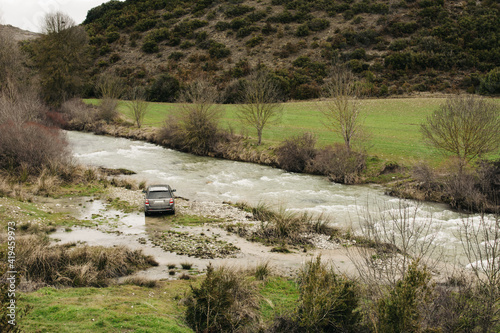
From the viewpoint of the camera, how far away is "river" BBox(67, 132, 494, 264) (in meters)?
22.0

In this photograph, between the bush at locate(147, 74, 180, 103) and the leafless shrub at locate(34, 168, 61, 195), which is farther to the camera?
the bush at locate(147, 74, 180, 103)

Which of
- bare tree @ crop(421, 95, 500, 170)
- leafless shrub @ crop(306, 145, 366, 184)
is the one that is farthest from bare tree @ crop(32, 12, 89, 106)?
bare tree @ crop(421, 95, 500, 170)

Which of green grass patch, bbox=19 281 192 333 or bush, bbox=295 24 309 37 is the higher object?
bush, bbox=295 24 309 37

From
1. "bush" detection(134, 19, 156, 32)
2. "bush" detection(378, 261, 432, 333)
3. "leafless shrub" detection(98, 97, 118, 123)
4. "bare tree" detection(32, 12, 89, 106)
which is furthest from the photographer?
"bush" detection(134, 19, 156, 32)

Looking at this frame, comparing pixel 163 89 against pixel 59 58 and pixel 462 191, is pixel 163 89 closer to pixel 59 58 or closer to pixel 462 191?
pixel 59 58

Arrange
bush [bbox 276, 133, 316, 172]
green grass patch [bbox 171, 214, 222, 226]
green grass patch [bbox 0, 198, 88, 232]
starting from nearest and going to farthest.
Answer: green grass patch [bbox 0, 198, 88, 232]
green grass patch [bbox 171, 214, 222, 226]
bush [bbox 276, 133, 316, 172]

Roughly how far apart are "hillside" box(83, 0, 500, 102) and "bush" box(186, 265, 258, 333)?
45688 millimetres

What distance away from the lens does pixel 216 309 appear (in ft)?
33.0

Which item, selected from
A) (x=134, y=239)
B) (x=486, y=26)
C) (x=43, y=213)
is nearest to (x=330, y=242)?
(x=134, y=239)

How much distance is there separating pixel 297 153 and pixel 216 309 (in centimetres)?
2674

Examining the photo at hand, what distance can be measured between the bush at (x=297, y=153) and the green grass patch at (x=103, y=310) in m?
24.3

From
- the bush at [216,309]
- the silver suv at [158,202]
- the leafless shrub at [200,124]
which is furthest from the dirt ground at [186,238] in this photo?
the leafless shrub at [200,124]

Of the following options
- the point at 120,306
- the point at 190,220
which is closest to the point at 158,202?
the point at 190,220

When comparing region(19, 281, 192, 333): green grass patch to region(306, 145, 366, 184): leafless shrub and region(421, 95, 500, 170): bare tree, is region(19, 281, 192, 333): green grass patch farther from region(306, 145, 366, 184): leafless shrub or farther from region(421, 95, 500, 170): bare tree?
region(421, 95, 500, 170): bare tree
